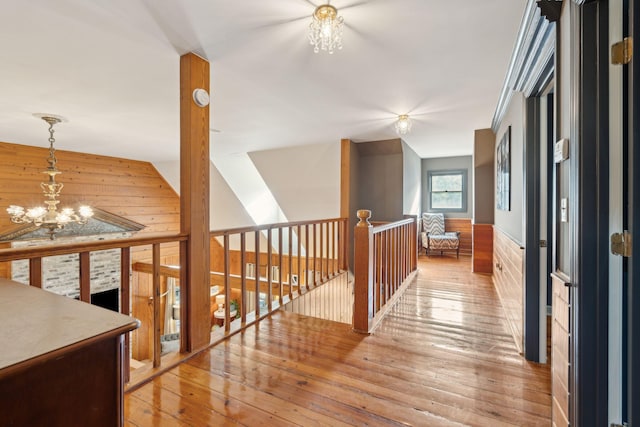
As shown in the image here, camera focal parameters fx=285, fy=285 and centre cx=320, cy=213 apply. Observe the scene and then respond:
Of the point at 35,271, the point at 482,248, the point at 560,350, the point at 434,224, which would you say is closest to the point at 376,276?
the point at 560,350

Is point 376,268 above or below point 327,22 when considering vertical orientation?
below

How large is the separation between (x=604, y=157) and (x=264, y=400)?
1826mm

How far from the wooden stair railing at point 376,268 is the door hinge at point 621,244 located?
4.79 ft

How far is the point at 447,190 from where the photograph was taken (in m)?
6.50

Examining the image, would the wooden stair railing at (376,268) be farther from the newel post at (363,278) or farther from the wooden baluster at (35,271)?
the wooden baluster at (35,271)

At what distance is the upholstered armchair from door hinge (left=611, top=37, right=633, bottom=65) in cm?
484

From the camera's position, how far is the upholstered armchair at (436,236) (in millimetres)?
5469

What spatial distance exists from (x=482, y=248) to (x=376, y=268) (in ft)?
8.22

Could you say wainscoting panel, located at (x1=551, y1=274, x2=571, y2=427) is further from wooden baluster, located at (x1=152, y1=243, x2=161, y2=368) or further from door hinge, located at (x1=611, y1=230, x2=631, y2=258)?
wooden baluster, located at (x1=152, y1=243, x2=161, y2=368)

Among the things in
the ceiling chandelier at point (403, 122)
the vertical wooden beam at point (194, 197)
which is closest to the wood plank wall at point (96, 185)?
the vertical wooden beam at point (194, 197)

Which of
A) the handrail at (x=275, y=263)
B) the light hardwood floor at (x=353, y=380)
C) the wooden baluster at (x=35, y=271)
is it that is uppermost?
the wooden baluster at (x=35, y=271)

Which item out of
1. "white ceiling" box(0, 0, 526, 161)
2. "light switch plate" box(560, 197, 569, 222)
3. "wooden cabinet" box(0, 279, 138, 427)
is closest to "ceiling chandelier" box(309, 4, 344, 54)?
"white ceiling" box(0, 0, 526, 161)

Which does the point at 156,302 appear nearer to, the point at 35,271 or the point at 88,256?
the point at 88,256

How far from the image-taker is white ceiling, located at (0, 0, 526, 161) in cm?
161
